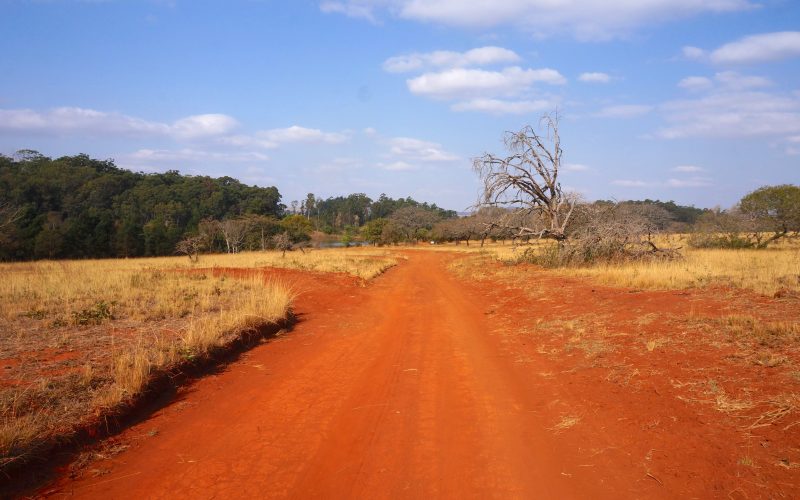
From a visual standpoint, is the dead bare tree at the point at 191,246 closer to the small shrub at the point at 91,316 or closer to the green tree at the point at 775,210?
the small shrub at the point at 91,316

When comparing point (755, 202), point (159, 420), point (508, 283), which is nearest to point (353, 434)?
point (159, 420)

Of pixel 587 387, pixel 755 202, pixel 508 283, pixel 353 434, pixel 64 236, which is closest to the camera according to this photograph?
pixel 353 434

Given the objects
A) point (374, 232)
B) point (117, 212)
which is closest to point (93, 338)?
point (374, 232)

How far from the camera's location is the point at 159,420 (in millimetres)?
5426

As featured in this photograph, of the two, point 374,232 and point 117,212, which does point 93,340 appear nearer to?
point 374,232

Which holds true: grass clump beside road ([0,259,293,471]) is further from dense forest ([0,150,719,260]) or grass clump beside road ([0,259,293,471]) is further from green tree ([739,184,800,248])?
green tree ([739,184,800,248])

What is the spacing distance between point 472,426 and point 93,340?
21.6 ft

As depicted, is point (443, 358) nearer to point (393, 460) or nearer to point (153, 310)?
point (393, 460)

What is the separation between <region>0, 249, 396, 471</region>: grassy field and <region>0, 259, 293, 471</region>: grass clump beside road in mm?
13

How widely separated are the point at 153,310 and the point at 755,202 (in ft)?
105

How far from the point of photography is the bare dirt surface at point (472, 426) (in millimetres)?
3977

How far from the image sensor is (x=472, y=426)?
5.19 metres

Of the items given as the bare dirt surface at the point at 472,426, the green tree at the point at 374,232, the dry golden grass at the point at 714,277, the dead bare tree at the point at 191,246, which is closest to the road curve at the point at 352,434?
the bare dirt surface at the point at 472,426

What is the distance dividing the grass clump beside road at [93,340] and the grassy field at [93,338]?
1cm
